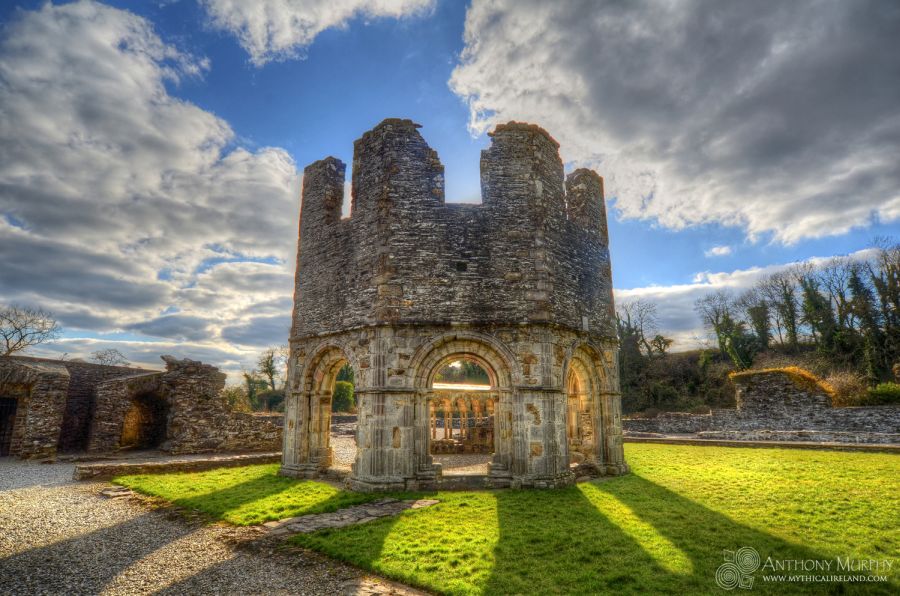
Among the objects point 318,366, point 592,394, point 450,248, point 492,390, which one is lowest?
point 592,394

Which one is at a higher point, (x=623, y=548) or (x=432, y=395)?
(x=432, y=395)

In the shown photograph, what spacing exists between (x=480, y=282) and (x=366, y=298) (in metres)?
2.94

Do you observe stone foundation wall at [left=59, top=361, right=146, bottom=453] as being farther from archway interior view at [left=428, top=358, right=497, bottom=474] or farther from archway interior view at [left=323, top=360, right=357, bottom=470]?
archway interior view at [left=428, top=358, right=497, bottom=474]

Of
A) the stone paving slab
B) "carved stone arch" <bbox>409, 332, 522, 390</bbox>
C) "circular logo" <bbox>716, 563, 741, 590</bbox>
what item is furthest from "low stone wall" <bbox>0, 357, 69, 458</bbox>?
"circular logo" <bbox>716, 563, 741, 590</bbox>

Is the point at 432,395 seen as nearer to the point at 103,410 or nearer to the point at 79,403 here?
the point at 103,410

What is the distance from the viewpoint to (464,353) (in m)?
10.9

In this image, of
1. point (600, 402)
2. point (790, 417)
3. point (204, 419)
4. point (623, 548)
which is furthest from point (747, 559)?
point (790, 417)

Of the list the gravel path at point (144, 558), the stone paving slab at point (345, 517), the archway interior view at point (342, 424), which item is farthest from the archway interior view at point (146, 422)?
the stone paving slab at point (345, 517)

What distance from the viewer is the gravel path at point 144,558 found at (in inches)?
199

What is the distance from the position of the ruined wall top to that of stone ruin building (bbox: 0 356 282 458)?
23.2 ft

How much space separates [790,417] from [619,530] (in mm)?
18105

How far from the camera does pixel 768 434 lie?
18.3 meters

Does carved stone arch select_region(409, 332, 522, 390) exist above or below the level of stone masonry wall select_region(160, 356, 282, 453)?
above

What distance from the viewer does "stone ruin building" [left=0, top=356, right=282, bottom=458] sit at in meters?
15.0
